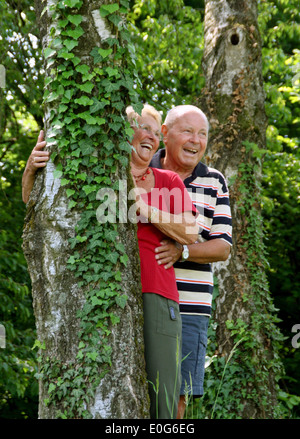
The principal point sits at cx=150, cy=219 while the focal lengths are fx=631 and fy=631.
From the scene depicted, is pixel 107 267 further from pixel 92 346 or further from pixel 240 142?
pixel 240 142

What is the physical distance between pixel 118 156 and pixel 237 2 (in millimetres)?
4282

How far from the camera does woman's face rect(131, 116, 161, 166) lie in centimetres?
324

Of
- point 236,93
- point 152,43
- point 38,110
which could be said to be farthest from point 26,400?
point 236,93

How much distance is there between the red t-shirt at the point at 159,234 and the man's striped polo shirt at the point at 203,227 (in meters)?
0.55

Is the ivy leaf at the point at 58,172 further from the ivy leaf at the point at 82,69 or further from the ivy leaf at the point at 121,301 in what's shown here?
the ivy leaf at the point at 121,301

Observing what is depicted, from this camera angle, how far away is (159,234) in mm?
3109

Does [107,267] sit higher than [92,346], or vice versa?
[107,267]

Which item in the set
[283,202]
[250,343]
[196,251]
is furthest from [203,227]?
[283,202]

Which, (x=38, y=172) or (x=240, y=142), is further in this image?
(x=240, y=142)

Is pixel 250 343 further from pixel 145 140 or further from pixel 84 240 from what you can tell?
pixel 84 240

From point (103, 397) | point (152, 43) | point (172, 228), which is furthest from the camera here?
point (152, 43)

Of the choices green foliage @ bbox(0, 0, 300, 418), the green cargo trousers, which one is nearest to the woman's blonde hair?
the green cargo trousers

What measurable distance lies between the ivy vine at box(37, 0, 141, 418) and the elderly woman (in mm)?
156

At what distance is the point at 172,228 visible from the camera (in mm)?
3043
